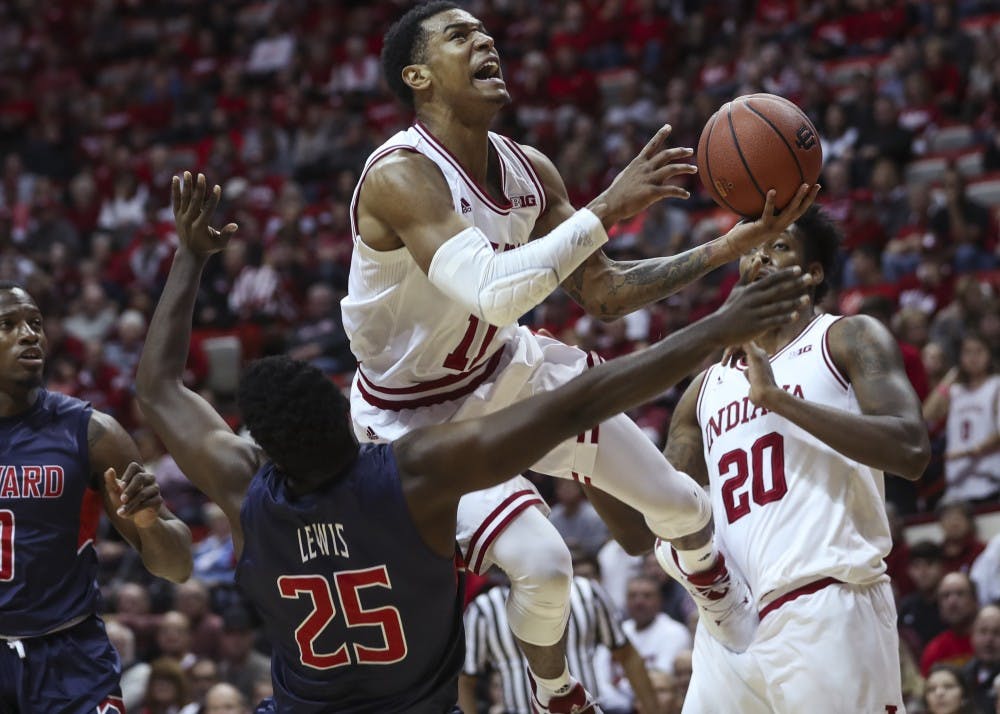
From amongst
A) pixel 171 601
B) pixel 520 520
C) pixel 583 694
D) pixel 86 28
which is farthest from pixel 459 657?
pixel 86 28

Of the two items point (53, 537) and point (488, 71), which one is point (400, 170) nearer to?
point (488, 71)

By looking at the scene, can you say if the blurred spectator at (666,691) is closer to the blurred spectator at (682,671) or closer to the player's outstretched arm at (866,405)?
the blurred spectator at (682,671)

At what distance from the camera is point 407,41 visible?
485 centimetres

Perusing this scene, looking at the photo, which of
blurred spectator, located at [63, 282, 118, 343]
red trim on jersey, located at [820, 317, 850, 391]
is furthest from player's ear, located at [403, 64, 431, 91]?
blurred spectator, located at [63, 282, 118, 343]

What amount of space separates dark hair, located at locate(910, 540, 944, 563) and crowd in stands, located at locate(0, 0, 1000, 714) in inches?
0.5

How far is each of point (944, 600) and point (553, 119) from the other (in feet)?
31.0

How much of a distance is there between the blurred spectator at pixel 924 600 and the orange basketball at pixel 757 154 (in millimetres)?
4484

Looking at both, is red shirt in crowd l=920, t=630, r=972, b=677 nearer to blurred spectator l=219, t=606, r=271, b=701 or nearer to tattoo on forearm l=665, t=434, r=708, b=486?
tattoo on forearm l=665, t=434, r=708, b=486

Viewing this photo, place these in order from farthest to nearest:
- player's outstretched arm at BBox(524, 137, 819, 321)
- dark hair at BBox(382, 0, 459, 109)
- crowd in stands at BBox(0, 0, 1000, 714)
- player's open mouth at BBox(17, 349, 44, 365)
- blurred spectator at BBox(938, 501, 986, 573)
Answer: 1. crowd in stands at BBox(0, 0, 1000, 714)
2. blurred spectator at BBox(938, 501, 986, 573)
3. player's open mouth at BBox(17, 349, 44, 365)
4. dark hair at BBox(382, 0, 459, 109)
5. player's outstretched arm at BBox(524, 137, 819, 321)

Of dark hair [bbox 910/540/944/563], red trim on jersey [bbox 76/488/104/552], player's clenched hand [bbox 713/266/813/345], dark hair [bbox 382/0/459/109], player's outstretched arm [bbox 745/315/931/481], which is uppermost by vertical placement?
dark hair [bbox 382/0/459/109]

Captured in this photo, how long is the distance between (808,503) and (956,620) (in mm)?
3758

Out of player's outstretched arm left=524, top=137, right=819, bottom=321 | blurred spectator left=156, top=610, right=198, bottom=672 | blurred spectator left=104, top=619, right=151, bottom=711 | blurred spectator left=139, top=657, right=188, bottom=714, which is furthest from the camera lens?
blurred spectator left=156, top=610, right=198, bottom=672

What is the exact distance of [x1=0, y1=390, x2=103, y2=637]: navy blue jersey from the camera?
506 cm

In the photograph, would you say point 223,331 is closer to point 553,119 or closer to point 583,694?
point 553,119
